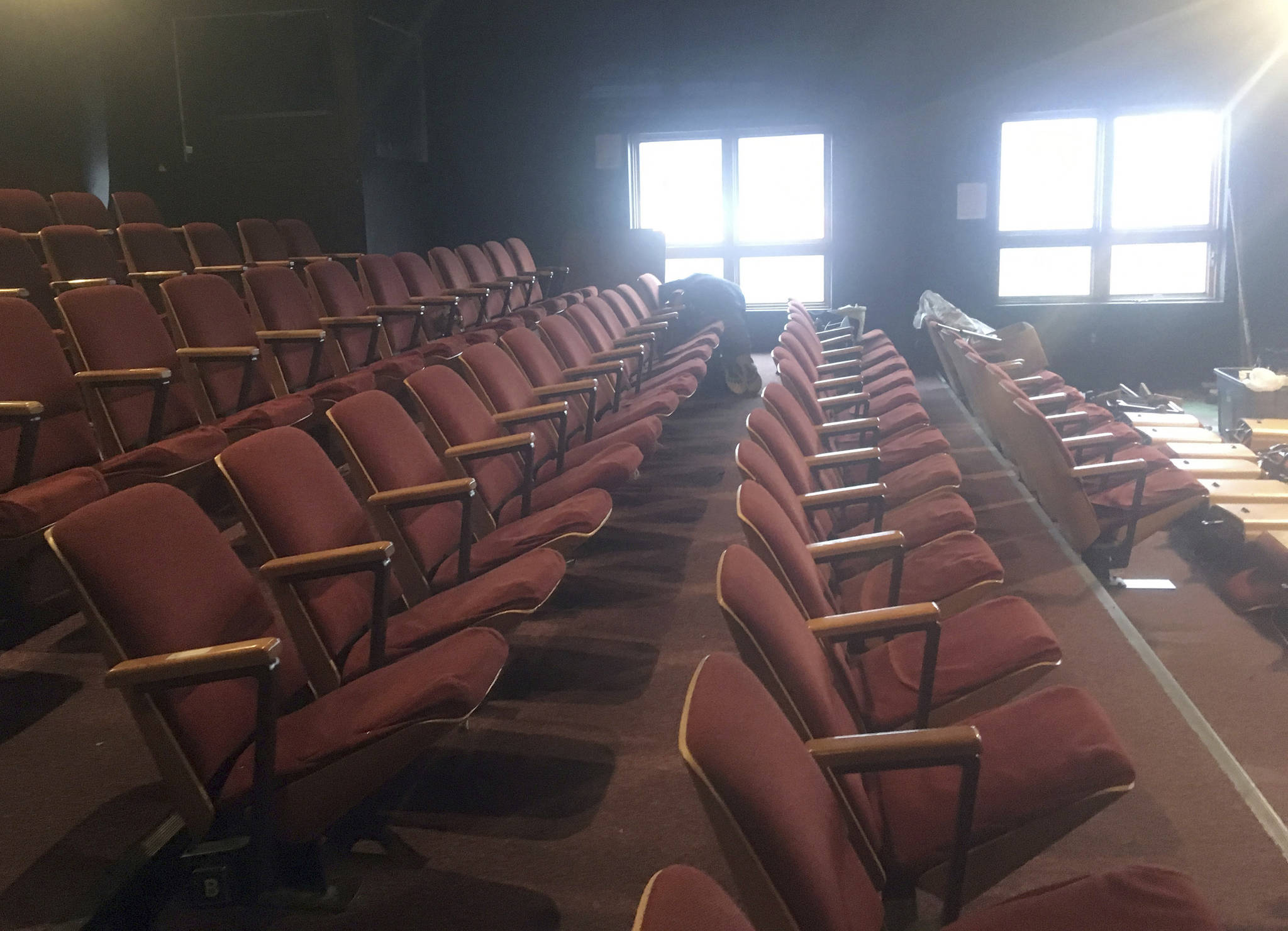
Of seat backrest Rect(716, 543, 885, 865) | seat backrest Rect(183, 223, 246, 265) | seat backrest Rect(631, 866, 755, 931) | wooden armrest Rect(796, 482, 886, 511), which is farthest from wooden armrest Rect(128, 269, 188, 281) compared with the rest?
seat backrest Rect(631, 866, 755, 931)

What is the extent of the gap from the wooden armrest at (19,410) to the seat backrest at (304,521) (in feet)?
2.76

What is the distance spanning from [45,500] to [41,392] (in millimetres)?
508

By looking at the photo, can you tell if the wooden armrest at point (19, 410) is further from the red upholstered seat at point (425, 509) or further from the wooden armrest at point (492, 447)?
the wooden armrest at point (492, 447)

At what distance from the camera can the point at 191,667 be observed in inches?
58.0

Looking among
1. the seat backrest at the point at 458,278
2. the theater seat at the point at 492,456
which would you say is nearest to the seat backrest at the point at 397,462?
the theater seat at the point at 492,456

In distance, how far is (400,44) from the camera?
23.4 feet

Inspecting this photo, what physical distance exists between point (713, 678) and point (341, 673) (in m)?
1.02

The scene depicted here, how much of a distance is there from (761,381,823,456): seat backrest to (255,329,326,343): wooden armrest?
1776mm

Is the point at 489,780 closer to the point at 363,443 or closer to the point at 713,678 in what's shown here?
the point at 363,443

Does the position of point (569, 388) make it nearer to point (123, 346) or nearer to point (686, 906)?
point (123, 346)

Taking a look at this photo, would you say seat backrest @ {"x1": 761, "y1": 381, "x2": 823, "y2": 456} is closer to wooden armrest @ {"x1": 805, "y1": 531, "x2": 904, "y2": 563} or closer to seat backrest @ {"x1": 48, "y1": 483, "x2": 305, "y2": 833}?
wooden armrest @ {"x1": 805, "y1": 531, "x2": 904, "y2": 563}

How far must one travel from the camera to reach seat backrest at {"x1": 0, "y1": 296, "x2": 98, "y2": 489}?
2686 mm

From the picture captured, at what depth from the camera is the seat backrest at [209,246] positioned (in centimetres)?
520

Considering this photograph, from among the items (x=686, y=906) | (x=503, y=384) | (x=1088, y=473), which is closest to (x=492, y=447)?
(x=503, y=384)
